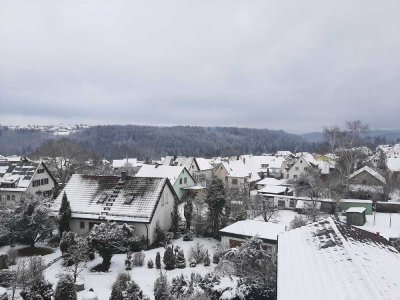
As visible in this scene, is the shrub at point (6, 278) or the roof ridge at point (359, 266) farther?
the shrub at point (6, 278)

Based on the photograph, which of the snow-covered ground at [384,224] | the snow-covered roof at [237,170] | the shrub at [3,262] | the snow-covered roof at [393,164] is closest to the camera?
the shrub at [3,262]

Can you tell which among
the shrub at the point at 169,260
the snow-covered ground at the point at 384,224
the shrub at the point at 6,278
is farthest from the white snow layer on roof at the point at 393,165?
the shrub at the point at 6,278

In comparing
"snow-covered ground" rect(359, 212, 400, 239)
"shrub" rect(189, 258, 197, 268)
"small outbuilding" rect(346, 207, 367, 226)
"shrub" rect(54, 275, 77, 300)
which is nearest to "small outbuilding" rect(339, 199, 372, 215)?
"snow-covered ground" rect(359, 212, 400, 239)

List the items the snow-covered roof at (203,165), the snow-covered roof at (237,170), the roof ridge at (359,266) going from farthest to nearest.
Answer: the snow-covered roof at (203,165), the snow-covered roof at (237,170), the roof ridge at (359,266)

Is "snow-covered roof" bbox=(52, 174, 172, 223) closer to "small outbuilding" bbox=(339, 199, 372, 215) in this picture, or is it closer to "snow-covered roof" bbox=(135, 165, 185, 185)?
"snow-covered roof" bbox=(135, 165, 185, 185)

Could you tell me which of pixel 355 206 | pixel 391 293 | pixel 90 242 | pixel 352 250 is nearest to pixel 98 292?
pixel 90 242

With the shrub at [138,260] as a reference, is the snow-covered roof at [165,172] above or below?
above

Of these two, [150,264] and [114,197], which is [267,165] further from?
[150,264]

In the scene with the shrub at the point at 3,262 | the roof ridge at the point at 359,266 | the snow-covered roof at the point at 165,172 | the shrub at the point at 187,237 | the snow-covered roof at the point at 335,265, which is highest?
the roof ridge at the point at 359,266

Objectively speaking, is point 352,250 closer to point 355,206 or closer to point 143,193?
point 143,193

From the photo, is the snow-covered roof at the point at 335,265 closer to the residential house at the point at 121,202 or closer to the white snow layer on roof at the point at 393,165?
the residential house at the point at 121,202
